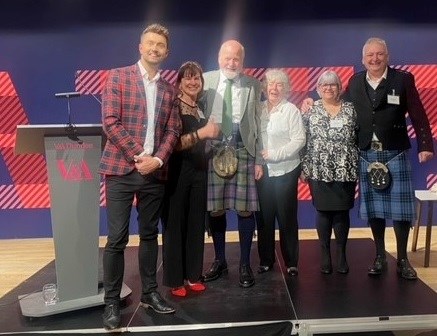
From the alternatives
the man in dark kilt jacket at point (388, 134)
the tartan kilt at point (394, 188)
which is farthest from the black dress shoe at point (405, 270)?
the tartan kilt at point (394, 188)

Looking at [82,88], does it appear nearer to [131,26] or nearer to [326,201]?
[131,26]

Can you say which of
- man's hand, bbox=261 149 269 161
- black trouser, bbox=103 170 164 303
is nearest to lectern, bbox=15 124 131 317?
black trouser, bbox=103 170 164 303

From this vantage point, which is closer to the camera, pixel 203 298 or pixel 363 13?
pixel 203 298

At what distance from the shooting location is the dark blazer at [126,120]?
2328 millimetres

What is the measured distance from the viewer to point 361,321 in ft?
7.81

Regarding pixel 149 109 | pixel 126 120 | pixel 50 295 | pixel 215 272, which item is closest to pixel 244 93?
pixel 149 109

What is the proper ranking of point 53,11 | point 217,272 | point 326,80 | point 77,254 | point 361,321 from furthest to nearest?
1. point 53,11
2. point 217,272
3. point 326,80
4. point 77,254
5. point 361,321

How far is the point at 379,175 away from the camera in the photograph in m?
3.03

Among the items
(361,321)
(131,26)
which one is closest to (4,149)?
(131,26)

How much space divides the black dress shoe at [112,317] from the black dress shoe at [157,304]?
0.71 feet

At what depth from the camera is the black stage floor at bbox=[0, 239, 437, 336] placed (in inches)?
93.4

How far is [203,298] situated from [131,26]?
10.8 ft

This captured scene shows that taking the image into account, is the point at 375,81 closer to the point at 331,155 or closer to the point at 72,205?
the point at 331,155

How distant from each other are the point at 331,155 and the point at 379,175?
14.8 inches
